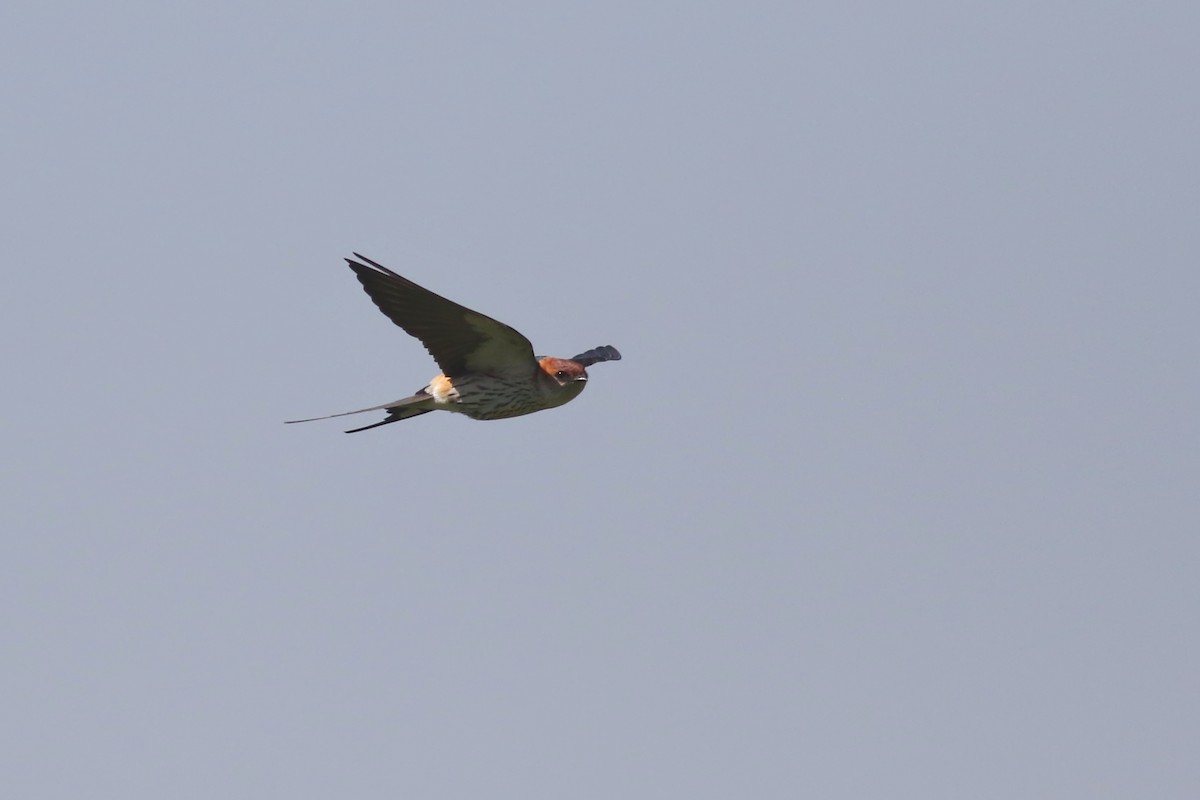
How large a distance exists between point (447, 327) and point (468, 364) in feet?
2.04

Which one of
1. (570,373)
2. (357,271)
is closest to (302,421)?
(357,271)

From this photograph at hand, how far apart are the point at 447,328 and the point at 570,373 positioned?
1341 millimetres

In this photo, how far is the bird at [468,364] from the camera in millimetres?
14945

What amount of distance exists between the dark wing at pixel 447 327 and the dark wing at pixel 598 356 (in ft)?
7.17

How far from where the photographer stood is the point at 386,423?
52.6 ft

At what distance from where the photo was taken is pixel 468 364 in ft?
51.8

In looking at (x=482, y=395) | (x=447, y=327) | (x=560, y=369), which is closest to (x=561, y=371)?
(x=560, y=369)

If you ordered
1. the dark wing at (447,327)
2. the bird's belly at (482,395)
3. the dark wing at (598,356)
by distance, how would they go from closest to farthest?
the dark wing at (447,327) < the bird's belly at (482,395) < the dark wing at (598,356)

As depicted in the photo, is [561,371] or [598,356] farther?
[598,356]

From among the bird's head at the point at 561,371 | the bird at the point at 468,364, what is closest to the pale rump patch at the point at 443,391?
the bird at the point at 468,364

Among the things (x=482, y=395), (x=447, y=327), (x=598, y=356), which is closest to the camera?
(x=447, y=327)

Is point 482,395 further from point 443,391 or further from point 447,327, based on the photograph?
point 447,327

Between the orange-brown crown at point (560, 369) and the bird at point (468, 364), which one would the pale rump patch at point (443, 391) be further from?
the orange-brown crown at point (560, 369)

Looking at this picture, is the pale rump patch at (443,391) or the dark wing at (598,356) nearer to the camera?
the pale rump patch at (443,391)
